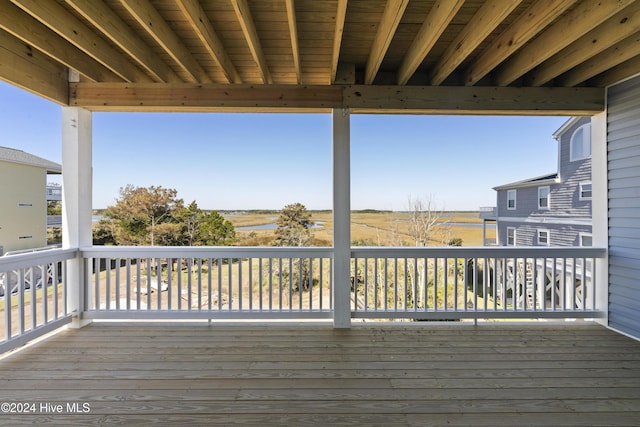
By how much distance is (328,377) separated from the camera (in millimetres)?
1945

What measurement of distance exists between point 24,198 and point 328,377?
3287 millimetres

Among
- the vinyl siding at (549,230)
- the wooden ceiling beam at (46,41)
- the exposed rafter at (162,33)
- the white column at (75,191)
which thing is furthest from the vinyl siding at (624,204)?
the white column at (75,191)

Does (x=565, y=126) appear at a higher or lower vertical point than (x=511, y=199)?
higher

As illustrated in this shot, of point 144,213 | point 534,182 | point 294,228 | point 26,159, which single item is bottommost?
point 294,228

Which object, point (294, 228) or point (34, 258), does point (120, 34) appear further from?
point (294, 228)

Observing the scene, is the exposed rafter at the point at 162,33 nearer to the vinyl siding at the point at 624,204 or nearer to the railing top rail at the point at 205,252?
the railing top rail at the point at 205,252

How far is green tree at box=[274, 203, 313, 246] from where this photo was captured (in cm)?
370

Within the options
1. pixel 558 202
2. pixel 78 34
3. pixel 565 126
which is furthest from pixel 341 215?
pixel 565 126

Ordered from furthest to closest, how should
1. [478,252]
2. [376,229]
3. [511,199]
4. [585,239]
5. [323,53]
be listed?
[376,229], [511,199], [585,239], [478,252], [323,53]

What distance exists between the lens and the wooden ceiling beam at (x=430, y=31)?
1.73 metres

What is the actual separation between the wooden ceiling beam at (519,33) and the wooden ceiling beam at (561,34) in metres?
0.21

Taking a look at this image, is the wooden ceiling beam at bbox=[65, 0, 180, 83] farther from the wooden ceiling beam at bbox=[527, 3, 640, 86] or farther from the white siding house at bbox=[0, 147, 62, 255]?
the wooden ceiling beam at bbox=[527, 3, 640, 86]

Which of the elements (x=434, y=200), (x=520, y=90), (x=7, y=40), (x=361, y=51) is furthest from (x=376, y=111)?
(x=7, y=40)

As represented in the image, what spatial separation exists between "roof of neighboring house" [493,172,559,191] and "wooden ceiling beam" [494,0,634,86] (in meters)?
1.84
